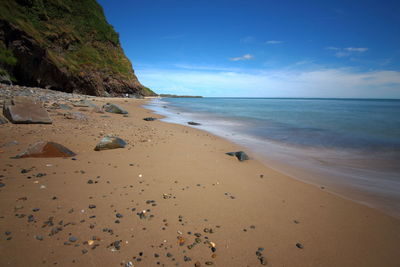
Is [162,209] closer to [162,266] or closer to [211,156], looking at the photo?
[162,266]

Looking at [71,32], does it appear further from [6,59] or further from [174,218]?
[174,218]

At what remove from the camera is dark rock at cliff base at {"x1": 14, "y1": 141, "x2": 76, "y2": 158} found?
4180mm

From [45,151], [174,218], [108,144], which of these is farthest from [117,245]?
[108,144]

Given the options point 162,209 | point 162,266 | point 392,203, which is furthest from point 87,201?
point 392,203

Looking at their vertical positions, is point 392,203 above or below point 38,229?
below

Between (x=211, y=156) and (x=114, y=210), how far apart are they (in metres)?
3.67

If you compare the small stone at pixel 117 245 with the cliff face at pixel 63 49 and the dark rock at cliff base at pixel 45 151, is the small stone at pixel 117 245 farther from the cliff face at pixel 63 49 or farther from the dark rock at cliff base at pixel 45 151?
the cliff face at pixel 63 49

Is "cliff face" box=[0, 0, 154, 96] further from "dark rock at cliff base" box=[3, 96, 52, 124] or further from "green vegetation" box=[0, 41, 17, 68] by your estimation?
"dark rock at cliff base" box=[3, 96, 52, 124]

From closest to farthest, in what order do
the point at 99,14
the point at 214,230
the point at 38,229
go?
1. the point at 38,229
2. the point at 214,230
3. the point at 99,14

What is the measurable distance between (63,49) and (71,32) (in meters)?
5.01

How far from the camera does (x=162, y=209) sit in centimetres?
288

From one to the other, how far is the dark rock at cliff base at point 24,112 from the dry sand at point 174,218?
2779 millimetres

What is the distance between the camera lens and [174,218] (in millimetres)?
2703

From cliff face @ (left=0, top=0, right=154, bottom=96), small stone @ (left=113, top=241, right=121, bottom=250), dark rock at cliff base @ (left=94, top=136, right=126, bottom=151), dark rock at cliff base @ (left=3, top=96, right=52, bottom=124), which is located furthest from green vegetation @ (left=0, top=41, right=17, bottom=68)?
small stone @ (left=113, top=241, right=121, bottom=250)
